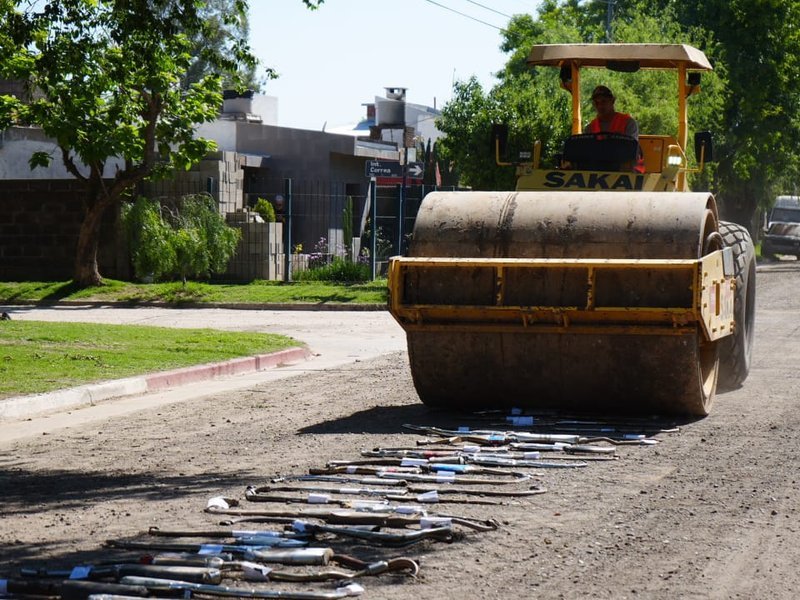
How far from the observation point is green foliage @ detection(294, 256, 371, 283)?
98.8 feet

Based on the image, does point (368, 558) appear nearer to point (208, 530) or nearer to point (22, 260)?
point (208, 530)

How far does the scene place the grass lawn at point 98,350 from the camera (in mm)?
13422

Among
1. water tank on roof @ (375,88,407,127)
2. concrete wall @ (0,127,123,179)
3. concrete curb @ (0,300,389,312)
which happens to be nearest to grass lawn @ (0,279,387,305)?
concrete curb @ (0,300,389,312)

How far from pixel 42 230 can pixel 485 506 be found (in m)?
24.8

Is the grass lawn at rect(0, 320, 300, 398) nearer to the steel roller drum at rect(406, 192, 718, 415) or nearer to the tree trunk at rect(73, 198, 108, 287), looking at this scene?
the steel roller drum at rect(406, 192, 718, 415)

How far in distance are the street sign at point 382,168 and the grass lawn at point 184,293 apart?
21.5ft

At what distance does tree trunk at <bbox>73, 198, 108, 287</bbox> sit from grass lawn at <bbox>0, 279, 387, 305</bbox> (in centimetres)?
29

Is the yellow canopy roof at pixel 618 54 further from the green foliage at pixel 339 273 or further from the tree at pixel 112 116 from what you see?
the green foliage at pixel 339 273

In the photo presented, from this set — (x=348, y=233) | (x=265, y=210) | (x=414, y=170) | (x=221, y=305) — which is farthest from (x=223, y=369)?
(x=414, y=170)

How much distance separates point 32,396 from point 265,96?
142 ft

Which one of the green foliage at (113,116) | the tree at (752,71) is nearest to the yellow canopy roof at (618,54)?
the green foliage at (113,116)

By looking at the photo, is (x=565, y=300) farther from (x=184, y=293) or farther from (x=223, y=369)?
(x=184, y=293)

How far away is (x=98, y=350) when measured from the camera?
1564 centimetres

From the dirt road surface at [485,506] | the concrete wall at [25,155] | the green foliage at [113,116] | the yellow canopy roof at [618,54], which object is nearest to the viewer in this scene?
the dirt road surface at [485,506]
